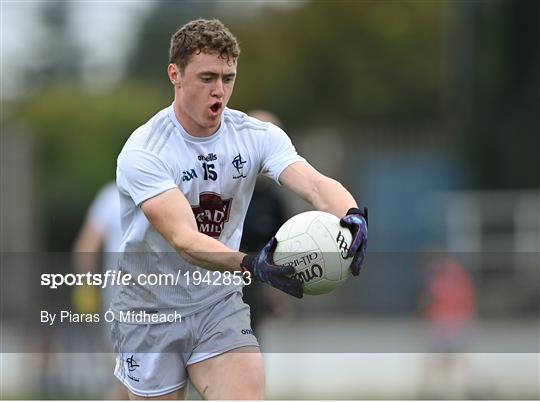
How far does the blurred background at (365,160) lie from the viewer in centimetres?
1540

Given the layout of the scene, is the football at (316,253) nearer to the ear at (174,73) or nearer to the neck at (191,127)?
the neck at (191,127)

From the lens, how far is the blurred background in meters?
15.4

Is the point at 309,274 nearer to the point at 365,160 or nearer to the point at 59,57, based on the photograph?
the point at 365,160

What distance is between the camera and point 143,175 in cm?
638

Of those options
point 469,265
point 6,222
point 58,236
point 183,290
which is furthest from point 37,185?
point 183,290

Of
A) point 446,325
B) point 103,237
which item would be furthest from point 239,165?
point 446,325

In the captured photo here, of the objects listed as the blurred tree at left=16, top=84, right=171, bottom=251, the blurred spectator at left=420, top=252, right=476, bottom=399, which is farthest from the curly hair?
the blurred tree at left=16, top=84, right=171, bottom=251

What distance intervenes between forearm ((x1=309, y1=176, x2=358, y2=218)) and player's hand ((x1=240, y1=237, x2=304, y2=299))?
1.69 feet

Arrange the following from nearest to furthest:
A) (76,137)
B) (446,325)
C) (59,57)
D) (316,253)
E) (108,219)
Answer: (316,253) → (108,219) → (446,325) → (76,137) → (59,57)

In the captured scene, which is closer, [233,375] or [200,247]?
[200,247]

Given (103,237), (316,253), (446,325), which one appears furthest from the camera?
(446,325)

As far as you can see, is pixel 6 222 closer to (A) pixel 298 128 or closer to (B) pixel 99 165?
(B) pixel 99 165

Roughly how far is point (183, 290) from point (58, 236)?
801 inches

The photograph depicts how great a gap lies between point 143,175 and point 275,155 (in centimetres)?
69
